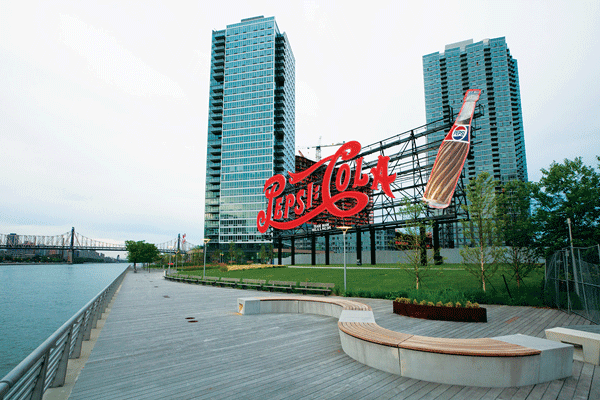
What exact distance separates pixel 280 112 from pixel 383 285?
12439 centimetres

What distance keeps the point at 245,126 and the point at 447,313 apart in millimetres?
129761

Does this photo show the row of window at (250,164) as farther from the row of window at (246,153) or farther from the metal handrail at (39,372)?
the metal handrail at (39,372)

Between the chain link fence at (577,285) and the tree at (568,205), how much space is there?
1.83 metres

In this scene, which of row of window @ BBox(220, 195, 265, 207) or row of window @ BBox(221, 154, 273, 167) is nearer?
row of window @ BBox(220, 195, 265, 207)

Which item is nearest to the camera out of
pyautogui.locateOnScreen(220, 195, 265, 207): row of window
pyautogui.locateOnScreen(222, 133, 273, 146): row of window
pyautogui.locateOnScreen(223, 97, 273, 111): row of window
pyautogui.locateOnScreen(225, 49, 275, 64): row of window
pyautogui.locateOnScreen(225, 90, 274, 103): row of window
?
pyautogui.locateOnScreen(220, 195, 265, 207): row of window

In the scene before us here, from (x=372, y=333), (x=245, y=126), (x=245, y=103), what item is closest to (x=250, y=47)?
(x=245, y=103)

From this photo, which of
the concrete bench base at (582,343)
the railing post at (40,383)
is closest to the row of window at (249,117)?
the concrete bench base at (582,343)

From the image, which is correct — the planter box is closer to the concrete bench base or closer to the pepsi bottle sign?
the concrete bench base

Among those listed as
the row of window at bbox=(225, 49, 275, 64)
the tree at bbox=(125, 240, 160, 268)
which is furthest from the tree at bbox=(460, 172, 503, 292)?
the row of window at bbox=(225, 49, 275, 64)

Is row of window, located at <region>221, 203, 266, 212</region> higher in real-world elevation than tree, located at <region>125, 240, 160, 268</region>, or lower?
higher

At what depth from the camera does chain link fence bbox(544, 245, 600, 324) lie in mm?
11969

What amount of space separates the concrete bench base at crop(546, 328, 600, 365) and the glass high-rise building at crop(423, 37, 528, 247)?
482 ft

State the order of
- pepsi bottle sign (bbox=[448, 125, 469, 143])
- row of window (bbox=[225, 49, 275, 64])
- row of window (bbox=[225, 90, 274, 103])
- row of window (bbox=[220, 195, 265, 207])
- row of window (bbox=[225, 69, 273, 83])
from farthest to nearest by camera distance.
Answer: row of window (bbox=[225, 49, 275, 64]) < row of window (bbox=[225, 69, 273, 83]) < row of window (bbox=[225, 90, 274, 103]) < row of window (bbox=[220, 195, 265, 207]) < pepsi bottle sign (bbox=[448, 125, 469, 143])

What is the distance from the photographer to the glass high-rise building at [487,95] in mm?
143375
